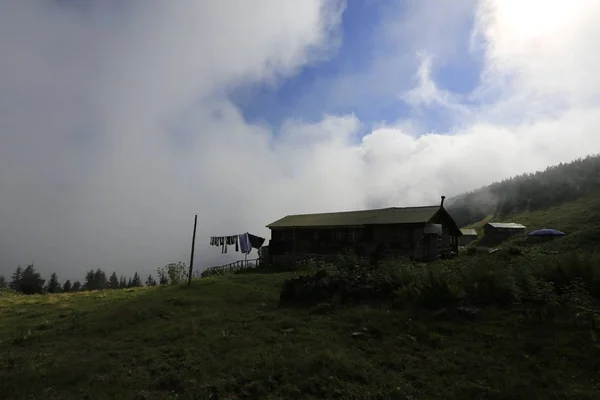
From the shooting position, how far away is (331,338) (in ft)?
29.7

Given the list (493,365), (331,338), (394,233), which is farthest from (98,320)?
(394,233)

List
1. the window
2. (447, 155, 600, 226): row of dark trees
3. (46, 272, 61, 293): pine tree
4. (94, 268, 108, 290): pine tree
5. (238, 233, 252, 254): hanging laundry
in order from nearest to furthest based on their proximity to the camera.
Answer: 1. the window
2. (238, 233, 252, 254): hanging laundry
3. (447, 155, 600, 226): row of dark trees
4. (46, 272, 61, 293): pine tree
5. (94, 268, 108, 290): pine tree

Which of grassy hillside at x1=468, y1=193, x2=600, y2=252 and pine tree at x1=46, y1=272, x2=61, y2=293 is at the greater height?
grassy hillside at x1=468, y1=193, x2=600, y2=252

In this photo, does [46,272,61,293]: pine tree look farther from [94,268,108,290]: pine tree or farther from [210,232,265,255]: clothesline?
[210,232,265,255]: clothesline

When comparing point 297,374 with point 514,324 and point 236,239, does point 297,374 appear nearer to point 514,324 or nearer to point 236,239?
point 514,324

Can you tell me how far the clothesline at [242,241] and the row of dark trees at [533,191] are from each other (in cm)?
7906

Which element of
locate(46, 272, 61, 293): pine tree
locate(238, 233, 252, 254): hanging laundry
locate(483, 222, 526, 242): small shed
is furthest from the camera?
locate(46, 272, 61, 293): pine tree

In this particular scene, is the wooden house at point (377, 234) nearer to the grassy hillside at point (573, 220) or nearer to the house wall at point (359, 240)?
the house wall at point (359, 240)

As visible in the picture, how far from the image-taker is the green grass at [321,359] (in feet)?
20.9

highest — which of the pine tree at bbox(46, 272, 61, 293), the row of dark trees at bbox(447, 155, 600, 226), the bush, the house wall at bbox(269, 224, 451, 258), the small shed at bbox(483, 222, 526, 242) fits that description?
the row of dark trees at bbox(447, 155, 600, 226)

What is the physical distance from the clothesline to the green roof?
11.2 ft

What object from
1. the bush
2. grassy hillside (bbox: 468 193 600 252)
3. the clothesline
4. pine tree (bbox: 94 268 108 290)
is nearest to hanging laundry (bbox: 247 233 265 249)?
the clothesline

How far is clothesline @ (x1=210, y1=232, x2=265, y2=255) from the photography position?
3884 centimetres

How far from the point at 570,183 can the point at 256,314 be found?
10301 cm
